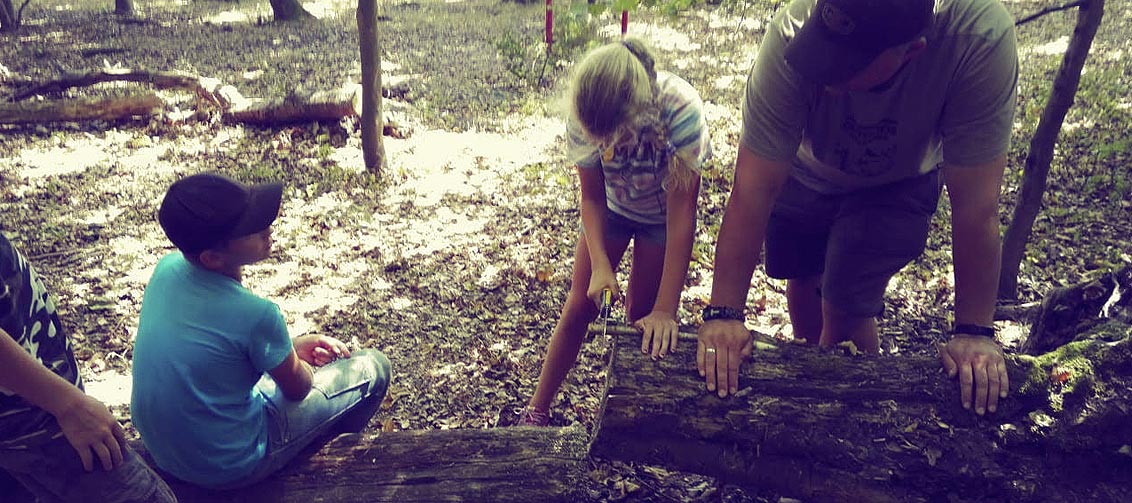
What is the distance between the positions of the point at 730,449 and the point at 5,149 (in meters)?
7.15

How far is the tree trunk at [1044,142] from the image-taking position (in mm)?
3213

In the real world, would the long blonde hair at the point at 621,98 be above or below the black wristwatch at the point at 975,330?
above

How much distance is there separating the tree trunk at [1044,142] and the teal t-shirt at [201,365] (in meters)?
3.35

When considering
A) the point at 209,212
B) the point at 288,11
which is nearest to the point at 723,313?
the point at 209,212

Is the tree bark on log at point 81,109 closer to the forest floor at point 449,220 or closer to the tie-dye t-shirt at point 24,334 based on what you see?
the forest floor at point 449,220

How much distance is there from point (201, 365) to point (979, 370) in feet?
7.09

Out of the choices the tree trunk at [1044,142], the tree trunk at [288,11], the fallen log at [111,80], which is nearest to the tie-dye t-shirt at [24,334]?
the tree trunk at [1044,142]

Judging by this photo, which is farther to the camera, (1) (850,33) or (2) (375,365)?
(2) (375,365)

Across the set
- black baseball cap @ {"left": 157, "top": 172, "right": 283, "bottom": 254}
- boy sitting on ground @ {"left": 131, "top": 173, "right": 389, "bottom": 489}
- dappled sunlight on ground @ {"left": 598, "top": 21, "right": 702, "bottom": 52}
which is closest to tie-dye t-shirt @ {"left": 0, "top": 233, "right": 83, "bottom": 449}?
Answer: boy sitting on ground @ {"left": 131, "top": 173, "right": 389, "bottom": 489}

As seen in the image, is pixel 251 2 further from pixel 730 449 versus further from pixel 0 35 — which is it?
pixel 730 449

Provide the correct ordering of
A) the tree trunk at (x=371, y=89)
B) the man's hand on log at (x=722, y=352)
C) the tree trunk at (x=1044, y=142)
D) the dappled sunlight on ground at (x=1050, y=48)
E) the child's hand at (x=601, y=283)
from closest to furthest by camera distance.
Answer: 1. the man's hand on log at (x=722, y=352)
2. the child's hand at (x=601, y=283)
3. the tree trunk at (x=1044, y=142)
4. the tree trunk at (x=371, y=89)
5. the dappled sunlight on ground at (x=1050, y=48)

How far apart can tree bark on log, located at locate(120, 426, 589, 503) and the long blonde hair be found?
984mm

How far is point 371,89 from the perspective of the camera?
563 cm

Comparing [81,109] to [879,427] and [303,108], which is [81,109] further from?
[879,427]
